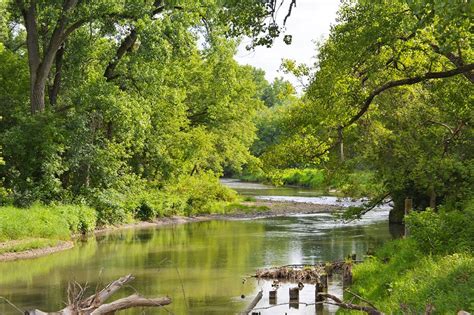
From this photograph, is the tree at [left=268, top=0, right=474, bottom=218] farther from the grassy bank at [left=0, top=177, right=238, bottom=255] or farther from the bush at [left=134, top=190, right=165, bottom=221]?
the bush at [left=134, top=190, right=165, bottom=221]

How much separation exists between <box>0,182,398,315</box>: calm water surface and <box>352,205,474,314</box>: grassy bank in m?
1.56

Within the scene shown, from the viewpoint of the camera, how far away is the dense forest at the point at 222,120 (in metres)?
16.8

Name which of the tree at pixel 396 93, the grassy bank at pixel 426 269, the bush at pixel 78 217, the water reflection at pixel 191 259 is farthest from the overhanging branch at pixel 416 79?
the bush at pixel 78 217

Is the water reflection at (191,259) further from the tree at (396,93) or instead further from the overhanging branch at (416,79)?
the overhanging branch at (416,79)

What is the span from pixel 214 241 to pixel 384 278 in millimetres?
15762

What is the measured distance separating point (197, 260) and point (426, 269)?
12961mm

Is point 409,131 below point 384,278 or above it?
above

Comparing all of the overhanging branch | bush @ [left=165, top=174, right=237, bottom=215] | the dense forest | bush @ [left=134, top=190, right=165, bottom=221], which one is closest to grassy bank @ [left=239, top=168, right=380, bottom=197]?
the dense forest

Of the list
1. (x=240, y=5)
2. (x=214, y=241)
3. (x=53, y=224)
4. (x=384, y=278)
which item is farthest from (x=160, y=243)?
(x=240, y=5)

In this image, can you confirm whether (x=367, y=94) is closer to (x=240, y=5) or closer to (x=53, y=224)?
(x=240, y=5)

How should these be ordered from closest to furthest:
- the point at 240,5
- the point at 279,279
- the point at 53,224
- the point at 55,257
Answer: the point at 240,5, the point at 279,279, the point at 55,257, the point at 53,224

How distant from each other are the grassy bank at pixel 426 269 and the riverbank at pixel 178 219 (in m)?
13.6

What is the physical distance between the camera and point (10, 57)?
1459 inches

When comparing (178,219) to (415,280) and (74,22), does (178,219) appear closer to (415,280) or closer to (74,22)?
(74,22)
